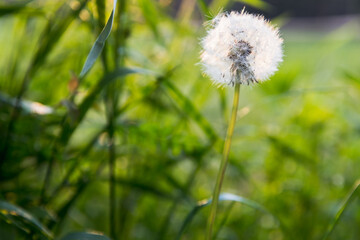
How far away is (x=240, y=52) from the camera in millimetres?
459

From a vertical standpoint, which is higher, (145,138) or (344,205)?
(145,138)

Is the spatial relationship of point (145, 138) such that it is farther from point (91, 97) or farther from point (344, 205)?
point (344, 205)

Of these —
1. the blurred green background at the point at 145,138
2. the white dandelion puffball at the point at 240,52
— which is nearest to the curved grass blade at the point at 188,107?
the blurred green background at the point at 145,138

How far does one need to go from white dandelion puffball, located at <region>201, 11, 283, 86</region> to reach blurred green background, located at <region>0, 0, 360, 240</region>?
0.49 ft

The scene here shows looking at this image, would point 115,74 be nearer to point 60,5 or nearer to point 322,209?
point 60,5

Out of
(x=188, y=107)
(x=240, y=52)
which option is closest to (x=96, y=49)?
(x=240, y=52)

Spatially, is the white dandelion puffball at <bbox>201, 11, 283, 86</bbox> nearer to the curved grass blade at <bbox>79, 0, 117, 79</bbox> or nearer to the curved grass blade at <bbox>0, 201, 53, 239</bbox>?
the curved grass blade at <bbox>79, 0, 117, 79</bbox>

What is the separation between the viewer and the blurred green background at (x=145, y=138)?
0.68 m

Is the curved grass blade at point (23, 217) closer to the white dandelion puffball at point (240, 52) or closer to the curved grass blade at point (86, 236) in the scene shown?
the curved grass blade at point (86, 236)

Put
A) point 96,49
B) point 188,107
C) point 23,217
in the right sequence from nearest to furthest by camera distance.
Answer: point 96,49, point 23,217, point 188,107

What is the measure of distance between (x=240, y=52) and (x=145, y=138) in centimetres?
30

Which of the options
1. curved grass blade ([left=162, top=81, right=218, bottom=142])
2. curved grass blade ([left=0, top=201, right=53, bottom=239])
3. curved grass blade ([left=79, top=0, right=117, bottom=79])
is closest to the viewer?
curved grass blade ([left=79, top=0, right=117, bottom=79])

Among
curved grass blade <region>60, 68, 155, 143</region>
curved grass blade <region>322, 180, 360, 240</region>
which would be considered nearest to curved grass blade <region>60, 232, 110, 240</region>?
curved grass blade <region>60, 68, 155, 143</region>

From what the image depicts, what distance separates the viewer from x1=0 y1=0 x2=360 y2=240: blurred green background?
684 mm
